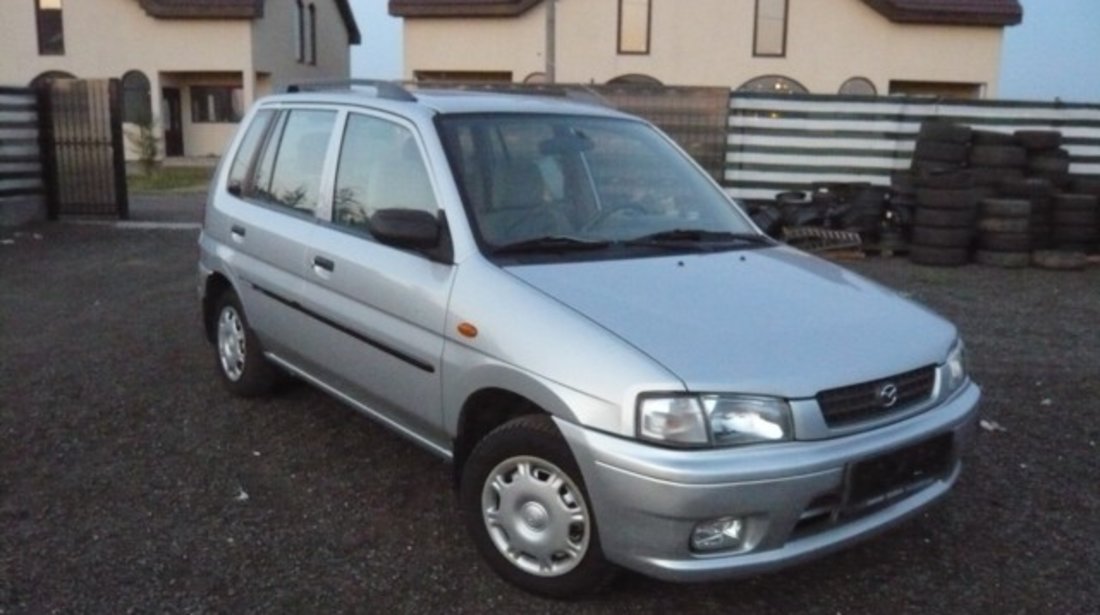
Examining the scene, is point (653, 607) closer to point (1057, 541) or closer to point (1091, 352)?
point (1057, 541)

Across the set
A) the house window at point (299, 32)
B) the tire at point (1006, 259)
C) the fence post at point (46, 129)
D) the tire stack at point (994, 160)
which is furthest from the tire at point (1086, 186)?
the house window at point (299, 32)

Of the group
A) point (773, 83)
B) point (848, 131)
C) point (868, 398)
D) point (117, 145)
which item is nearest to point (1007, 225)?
point (848, 131)

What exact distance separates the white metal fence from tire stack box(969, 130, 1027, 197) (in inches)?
48.4

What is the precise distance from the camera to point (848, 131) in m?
12.8

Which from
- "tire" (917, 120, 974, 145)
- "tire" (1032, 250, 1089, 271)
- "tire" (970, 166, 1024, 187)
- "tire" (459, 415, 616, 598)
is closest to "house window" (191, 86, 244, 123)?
"tire" (917, 120, 974, 145)

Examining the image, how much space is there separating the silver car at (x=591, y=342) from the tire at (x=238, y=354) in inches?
15.6

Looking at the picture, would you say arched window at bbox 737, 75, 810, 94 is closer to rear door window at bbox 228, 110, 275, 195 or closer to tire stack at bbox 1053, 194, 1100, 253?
tire stack at bbox 1053, 194, 1100, 253

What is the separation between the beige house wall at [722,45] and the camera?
26172 millimetres

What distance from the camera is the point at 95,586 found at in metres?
3.52

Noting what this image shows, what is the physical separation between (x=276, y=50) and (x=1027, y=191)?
25.8 m

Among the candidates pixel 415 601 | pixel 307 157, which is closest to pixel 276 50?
pixel 307 157

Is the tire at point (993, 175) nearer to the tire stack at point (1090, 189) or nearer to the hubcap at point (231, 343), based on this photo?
the tire stack at point (1090, 189)

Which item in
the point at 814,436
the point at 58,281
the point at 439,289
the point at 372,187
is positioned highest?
the point at 372,187

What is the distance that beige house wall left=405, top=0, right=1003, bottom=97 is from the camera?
85.9 feet
